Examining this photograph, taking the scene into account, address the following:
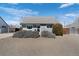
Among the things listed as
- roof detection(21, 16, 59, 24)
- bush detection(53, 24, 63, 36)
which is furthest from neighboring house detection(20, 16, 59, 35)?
bush detection(53, 24, 63, 36)

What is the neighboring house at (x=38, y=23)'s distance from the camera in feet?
17.0

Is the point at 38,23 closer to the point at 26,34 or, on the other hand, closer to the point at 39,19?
the point at 39,19

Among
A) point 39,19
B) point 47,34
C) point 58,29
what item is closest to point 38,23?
point 39,19

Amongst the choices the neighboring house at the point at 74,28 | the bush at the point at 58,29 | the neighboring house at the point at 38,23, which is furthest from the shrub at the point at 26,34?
the neighboring house at the point at 74,28

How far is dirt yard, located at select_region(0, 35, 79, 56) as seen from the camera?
444 cm

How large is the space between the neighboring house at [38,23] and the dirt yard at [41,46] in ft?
1.09

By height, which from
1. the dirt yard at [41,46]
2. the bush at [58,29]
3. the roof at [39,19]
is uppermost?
the roof at [39,19]

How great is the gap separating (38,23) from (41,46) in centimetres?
95

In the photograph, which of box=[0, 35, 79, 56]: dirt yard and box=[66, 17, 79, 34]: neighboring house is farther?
box=[66, 17, 79, 34]: neighboring house

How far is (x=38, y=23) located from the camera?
18.0 ft

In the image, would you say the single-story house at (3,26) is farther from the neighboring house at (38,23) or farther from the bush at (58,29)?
the bush at (58,29)

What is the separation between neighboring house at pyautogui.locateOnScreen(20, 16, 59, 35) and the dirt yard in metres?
0.33

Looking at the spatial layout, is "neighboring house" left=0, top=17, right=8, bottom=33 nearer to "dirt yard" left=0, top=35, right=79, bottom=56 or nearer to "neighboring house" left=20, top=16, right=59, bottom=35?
"dirt yard" left=0, top=35, right=79, bottom=56

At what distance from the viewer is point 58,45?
4.85 metres
